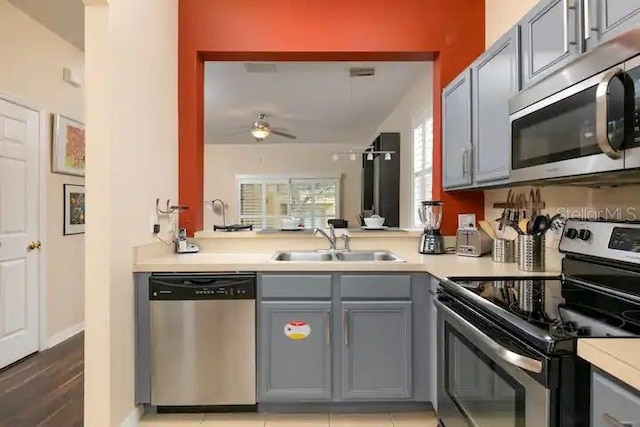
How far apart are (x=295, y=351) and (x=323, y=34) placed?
7.05 ft

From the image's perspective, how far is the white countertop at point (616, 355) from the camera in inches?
35.5

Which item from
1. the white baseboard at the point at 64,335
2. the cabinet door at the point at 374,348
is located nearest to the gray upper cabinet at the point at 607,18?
the cabinet door at the point at 374,348

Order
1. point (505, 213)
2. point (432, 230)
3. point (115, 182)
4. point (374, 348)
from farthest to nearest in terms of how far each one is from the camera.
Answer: point (432, 230) < point (505, 213) < point (374, 348) < point (115, 182)

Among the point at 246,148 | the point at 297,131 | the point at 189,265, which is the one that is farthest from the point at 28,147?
the point at 246,148

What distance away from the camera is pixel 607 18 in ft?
4.75

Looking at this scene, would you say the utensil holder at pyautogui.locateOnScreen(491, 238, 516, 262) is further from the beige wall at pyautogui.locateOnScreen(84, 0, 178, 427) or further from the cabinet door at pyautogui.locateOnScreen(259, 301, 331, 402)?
the beige wall at pyautogui.locateOnScreen(84, 0, 178, 427)

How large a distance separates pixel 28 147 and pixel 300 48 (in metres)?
2.33

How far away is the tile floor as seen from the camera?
96.4 inches

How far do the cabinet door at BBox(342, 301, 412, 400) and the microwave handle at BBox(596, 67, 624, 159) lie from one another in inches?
57.0

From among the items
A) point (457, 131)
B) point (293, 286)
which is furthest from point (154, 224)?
point (457, 131)

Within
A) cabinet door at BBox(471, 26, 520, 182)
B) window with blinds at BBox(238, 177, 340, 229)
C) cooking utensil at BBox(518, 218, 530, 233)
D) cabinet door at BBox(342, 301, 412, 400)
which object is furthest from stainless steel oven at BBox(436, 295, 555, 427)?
window with blinds at BBox(238, 177, 340, 229)

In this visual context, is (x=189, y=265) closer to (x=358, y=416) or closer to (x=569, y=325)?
(x=358, y=416)

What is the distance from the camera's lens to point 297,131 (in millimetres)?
8242

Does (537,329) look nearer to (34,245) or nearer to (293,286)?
(293,286)
